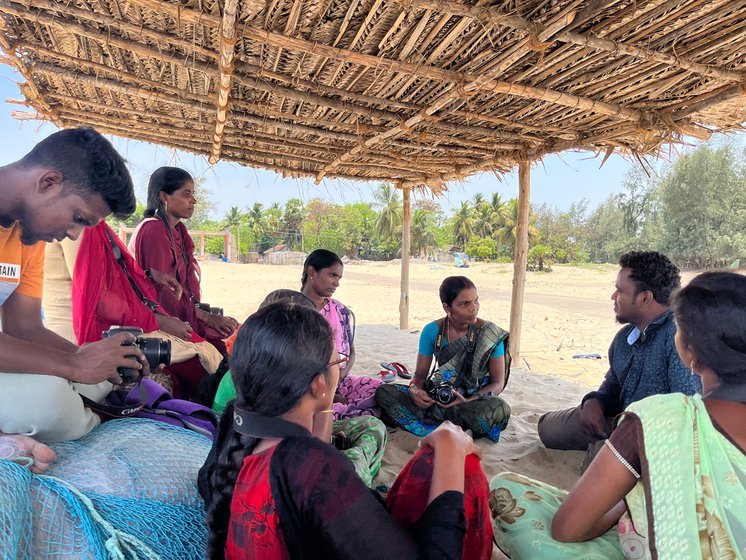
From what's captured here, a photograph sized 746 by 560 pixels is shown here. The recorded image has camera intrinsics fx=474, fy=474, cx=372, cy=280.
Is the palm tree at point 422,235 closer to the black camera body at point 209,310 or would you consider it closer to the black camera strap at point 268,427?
the black camera body at point 209,310

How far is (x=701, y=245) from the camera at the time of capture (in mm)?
25844

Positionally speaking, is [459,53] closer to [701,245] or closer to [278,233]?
[701,245]

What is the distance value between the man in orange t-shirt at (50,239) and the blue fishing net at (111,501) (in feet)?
0.39

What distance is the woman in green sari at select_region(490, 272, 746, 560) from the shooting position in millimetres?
1185

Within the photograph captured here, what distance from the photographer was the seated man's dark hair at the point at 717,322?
4.42ft

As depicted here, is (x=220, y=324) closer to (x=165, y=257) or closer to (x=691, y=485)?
(x=165, y=257)

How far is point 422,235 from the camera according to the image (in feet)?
140

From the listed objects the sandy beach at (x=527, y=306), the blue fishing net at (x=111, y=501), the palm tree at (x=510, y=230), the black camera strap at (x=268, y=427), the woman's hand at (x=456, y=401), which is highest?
the palm tree at (x=510, y=230)

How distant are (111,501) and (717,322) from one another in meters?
1.93

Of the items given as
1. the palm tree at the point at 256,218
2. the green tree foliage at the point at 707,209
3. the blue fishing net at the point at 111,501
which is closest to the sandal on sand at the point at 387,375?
the blue fishing net at the point at 111,501

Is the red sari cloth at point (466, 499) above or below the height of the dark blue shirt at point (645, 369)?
below

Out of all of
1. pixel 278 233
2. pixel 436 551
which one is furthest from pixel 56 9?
pixel 278 233

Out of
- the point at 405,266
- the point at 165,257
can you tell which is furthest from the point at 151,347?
the point at 405,266

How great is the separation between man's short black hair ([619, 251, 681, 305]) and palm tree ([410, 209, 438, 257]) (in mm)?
38954
